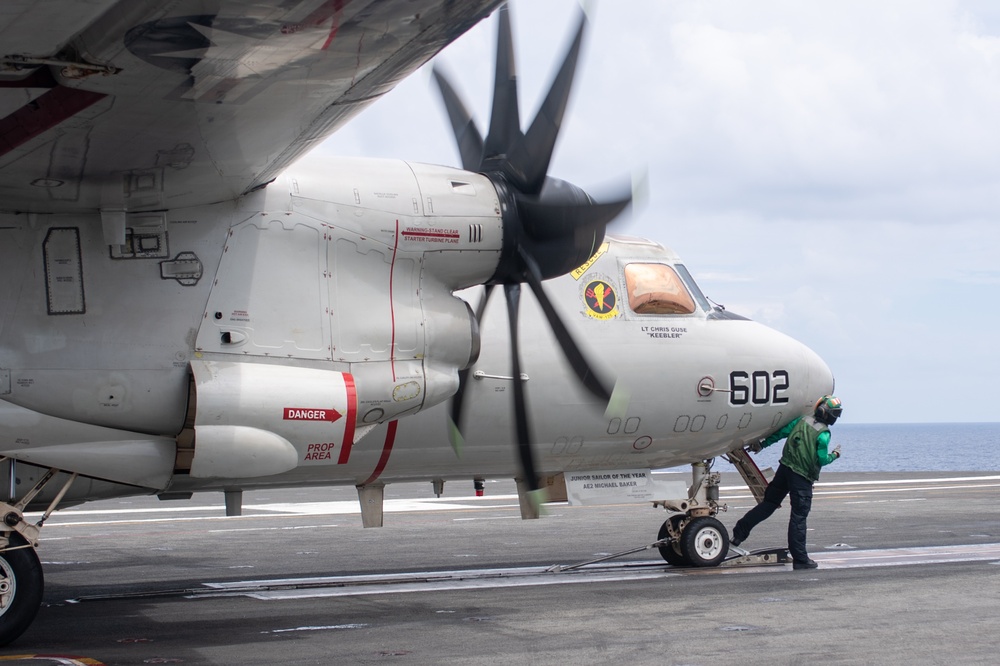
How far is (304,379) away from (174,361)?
1.14m

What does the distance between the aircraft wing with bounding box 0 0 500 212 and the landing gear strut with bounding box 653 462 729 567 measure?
747 cm

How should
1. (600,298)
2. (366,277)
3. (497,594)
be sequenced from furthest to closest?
(600,298) < (497,594) < (366,277)

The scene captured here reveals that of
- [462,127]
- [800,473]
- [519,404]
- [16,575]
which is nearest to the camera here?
[16,575]

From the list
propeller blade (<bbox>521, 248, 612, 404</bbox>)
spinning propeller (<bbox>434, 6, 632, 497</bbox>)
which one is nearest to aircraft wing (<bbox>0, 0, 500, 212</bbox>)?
spinning propeller (<bbox>434, 6, 632, 497</bbox>)

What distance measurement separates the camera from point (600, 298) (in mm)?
14133

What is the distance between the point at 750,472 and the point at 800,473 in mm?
1210

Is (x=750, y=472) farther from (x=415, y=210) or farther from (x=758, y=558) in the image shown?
(x=415, y=210)

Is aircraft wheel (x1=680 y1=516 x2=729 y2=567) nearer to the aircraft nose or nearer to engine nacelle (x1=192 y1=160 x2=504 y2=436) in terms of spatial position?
the aircraft nose

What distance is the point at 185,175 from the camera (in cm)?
928

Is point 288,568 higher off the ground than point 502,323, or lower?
lower

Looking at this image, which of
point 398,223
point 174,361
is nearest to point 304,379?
point 174,361

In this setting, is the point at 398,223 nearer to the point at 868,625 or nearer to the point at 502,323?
the point at 502,323

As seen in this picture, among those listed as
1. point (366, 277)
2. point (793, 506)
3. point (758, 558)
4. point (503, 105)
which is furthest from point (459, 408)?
point (758, 558)

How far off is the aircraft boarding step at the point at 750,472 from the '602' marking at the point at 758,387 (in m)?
0.94
